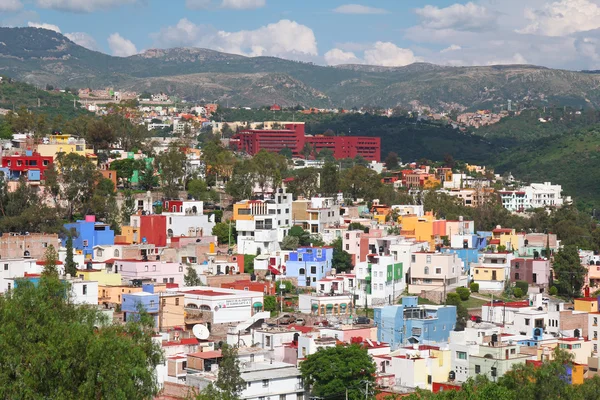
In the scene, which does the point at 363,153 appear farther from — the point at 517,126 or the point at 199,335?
the point at 199,335

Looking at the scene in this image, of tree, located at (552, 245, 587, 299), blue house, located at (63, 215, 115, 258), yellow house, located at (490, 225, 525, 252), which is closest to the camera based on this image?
blue house, located at (63, 215, 115, 258)

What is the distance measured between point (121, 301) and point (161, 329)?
281 cm

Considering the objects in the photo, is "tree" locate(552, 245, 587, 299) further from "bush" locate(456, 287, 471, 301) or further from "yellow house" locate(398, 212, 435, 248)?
"yellow house" locate(398, 212, 435, 248)

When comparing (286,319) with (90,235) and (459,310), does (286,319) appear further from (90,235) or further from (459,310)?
(90,235)

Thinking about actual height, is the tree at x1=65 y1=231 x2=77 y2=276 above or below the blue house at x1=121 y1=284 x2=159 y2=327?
above

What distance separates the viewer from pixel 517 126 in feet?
456

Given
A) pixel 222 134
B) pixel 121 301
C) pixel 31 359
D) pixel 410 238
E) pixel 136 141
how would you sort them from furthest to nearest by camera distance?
1. pixel 222 134
2. pixel 136 141
3. pixel 410 238
4. pixel 121 301
5. pixel 31 359

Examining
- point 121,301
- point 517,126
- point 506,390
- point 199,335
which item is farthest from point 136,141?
point 517,126

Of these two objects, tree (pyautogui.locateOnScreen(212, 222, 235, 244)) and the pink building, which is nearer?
the pink building

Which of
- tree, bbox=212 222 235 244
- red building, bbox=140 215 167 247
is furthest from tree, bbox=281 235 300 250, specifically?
red building, bbox=140 215 167 247

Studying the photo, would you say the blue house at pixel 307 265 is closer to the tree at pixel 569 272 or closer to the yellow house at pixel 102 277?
the yellow house at pixel 102 277

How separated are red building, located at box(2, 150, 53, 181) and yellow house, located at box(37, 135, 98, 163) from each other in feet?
3.81

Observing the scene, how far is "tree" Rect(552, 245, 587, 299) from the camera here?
141ft

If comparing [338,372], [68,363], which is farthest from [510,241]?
[68,363]
